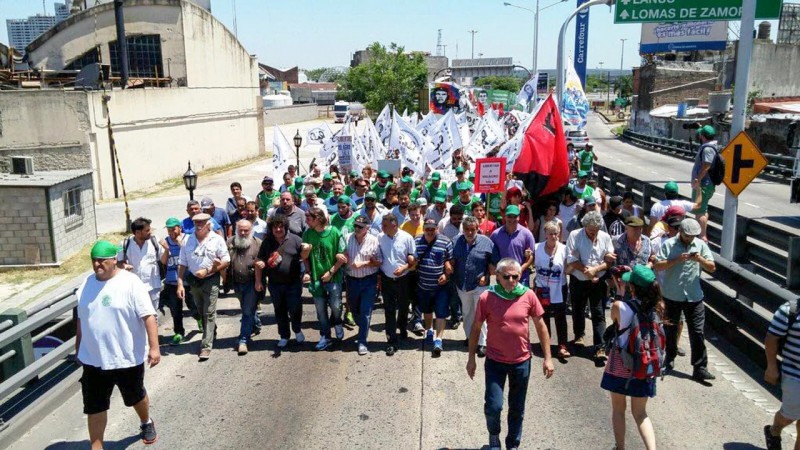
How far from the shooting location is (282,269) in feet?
26.7

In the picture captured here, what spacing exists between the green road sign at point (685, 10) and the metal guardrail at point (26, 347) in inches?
449

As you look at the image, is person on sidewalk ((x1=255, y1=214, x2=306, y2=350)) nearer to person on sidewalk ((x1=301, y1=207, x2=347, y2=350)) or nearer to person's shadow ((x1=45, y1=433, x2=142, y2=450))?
person on sidewalk ((x1=301, y1=207, x2=347, y2=350))

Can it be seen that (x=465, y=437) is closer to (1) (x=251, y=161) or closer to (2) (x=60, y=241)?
(2) (x=60, y=241)

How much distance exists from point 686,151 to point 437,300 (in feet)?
102

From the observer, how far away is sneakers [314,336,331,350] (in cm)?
823

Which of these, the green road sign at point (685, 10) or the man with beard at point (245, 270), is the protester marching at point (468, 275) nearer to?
the man with beard at point (245, 270)

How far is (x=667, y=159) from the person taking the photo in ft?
116

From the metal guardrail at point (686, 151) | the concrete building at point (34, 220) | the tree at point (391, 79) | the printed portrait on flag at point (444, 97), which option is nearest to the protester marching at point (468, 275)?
the concrete building at point (34, 220)

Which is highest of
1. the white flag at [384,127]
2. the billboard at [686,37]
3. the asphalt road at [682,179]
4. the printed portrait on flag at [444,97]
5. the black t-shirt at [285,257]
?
the billboard at [686,37]

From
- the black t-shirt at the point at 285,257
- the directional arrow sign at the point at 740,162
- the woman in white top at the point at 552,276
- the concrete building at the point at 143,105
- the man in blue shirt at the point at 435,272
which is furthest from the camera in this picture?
the concrete building at the point at 143,105

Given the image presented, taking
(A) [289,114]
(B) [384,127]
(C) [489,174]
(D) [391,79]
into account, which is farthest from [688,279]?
(A) [289,114]

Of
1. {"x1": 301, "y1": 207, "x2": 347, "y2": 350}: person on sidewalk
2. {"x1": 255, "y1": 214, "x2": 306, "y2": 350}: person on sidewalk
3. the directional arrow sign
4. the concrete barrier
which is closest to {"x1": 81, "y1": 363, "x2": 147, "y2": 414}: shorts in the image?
{"x1": 255, "y1": 214, "x2": 306, "y2": 350}: person on sidewalk

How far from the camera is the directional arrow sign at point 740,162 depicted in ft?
29.7

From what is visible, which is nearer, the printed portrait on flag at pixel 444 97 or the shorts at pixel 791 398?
the shorts at pixel 791 398
